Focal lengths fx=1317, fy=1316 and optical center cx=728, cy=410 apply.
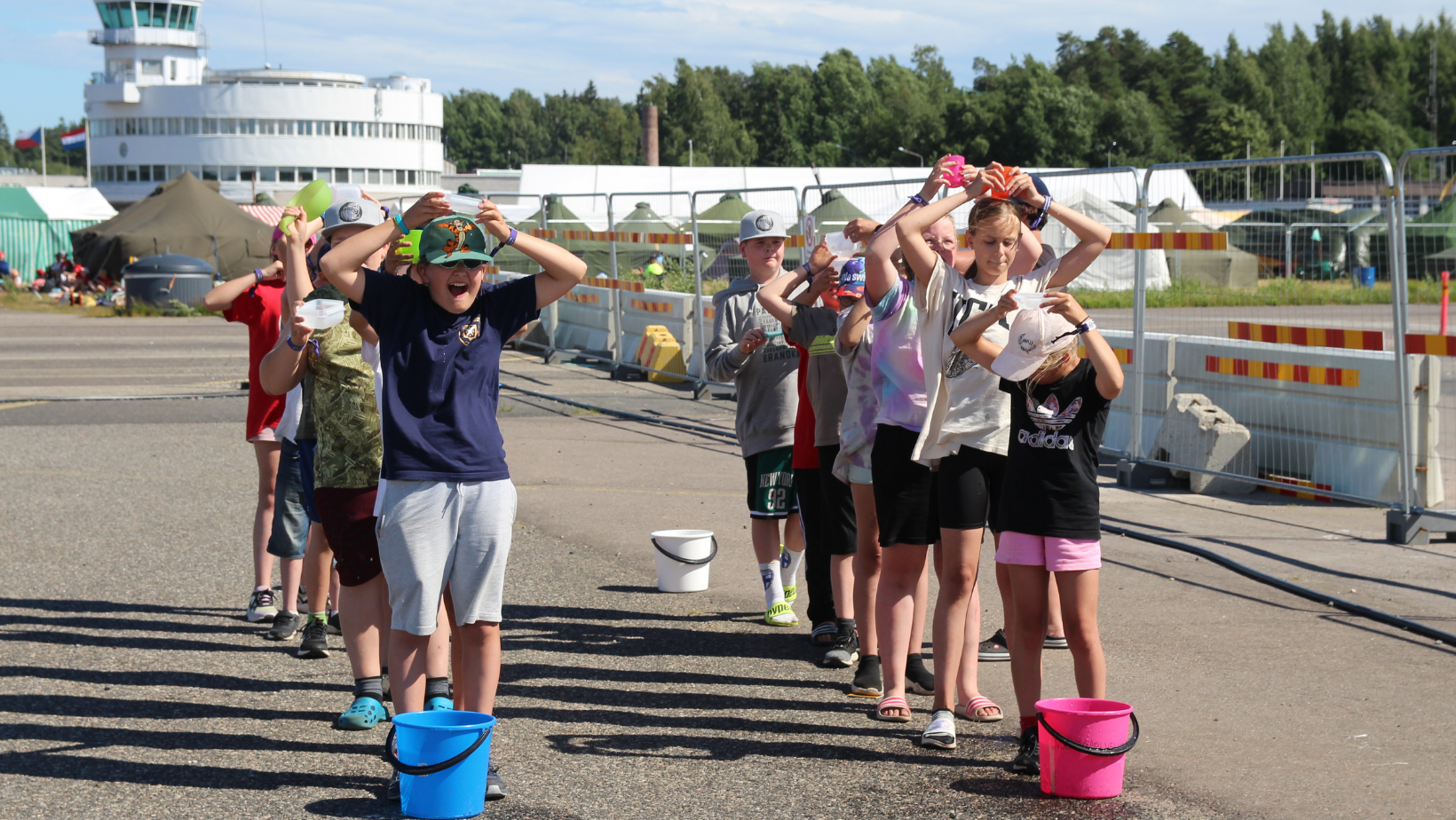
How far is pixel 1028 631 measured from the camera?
14.8 ft

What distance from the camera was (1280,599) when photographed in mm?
6895

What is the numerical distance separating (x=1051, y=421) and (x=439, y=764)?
2241mm

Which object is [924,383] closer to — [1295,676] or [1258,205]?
[1295,676]

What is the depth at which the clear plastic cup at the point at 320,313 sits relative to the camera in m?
4.58

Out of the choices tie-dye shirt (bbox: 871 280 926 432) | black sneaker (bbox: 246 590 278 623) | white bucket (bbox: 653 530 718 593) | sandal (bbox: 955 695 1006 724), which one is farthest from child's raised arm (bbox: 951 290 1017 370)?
black sneaker (bbox: 246 590 278 623)

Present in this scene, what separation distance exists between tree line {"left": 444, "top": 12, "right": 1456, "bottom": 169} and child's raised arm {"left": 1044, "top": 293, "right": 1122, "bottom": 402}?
8140 cm

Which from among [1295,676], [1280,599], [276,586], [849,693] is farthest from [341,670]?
[1280,599]

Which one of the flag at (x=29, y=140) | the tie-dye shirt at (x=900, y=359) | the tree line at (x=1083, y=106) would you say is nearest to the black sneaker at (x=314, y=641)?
the tie-dye shirt at (x=900, y=359)

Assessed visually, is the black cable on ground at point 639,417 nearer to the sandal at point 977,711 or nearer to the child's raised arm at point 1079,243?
the sandal at point 977,711

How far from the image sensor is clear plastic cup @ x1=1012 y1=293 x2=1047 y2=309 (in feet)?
13.8

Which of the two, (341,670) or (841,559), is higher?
(841,559)

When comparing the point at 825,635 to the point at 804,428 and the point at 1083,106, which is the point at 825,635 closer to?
the point at 804,428

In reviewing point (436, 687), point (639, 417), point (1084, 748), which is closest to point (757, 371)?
point (436, 687)

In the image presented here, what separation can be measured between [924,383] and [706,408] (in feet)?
33.3
